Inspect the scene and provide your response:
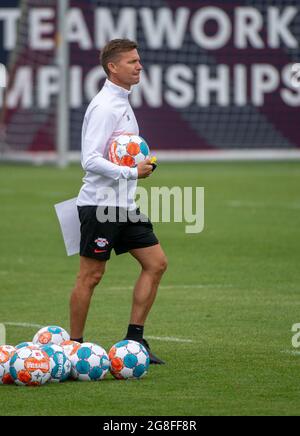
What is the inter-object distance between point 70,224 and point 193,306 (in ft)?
8.79

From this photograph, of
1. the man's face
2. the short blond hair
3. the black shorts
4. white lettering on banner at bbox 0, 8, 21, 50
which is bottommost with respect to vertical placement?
the black shorts

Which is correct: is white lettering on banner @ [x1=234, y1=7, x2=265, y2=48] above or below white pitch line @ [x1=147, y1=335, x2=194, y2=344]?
above

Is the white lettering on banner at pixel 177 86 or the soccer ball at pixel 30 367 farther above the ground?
the white lettering on banner at pixel 177 86

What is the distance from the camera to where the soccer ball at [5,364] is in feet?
27.2

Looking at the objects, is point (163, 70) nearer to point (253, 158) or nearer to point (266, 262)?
point (253, 158)

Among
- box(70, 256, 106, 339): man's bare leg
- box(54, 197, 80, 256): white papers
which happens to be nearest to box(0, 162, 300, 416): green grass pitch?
box(70, 256, 106, 339): man's bare leg

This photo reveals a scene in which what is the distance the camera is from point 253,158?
3466 cm

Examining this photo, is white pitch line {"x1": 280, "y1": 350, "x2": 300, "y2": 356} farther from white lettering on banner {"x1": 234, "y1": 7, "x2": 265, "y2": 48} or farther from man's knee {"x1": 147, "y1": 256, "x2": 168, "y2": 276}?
white lettering on banner {"x1": 234, "y1": 7, "x2": 265, "y2": 48}

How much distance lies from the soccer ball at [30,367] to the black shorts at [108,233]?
3.72 ft

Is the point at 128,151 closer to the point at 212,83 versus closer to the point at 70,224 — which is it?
the point at 70,224

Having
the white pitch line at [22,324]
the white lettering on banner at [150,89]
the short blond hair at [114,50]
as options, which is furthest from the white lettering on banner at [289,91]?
the short blond hair at [114,50]

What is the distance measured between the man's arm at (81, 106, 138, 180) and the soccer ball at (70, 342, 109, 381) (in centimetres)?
129

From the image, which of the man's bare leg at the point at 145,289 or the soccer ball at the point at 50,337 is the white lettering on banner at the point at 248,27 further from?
the soccer ball at the point at 50,337

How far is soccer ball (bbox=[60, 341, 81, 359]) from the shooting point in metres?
8.44
